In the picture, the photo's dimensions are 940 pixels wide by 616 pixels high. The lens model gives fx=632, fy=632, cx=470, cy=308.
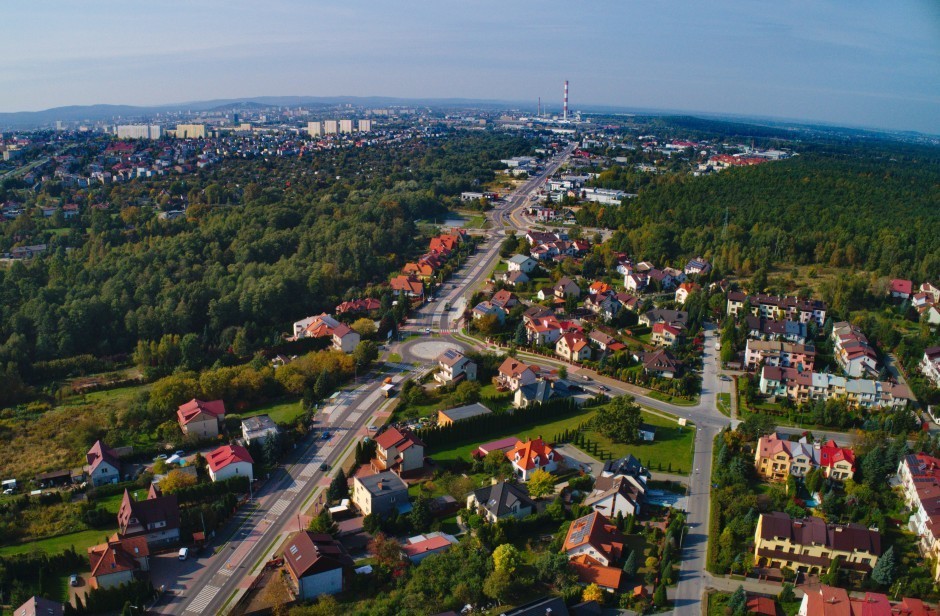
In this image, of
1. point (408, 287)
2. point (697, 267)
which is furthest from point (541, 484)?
point (697, 267)

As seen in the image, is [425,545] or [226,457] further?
[226,457]

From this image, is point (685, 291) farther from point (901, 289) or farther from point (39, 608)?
point (39, 608)

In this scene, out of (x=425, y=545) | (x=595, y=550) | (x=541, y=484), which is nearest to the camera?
(x=595, y=550)

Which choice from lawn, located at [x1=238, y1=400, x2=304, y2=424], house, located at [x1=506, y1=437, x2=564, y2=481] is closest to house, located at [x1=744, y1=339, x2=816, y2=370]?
house, located at [x1=506, y1=437, x2=564, y2=481]

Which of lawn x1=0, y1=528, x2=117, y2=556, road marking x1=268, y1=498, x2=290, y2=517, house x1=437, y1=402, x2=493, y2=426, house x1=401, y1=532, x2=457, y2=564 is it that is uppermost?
house x1=437, y1=402, x2=493, y2=426

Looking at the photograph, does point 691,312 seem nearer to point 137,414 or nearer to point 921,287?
point 921,287

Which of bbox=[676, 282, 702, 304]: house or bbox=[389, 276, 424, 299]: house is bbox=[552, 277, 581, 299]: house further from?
bbox=[389, 276, 424, 299]: house

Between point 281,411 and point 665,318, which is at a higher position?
point 665,318
